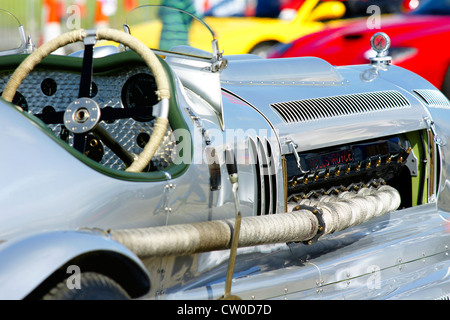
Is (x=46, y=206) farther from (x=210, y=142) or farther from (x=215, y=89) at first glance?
(x=215, y=89)

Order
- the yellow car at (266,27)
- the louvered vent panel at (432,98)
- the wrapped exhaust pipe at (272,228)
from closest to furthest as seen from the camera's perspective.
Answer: the wrapped exhaust pipe at (272,228)
the louvered vent panel at (432,98)
the yellow car at (266,27)

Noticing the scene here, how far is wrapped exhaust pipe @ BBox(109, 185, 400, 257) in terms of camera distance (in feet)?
9.49

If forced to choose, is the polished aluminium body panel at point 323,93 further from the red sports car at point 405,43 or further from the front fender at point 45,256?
the red sports car at point 405,43

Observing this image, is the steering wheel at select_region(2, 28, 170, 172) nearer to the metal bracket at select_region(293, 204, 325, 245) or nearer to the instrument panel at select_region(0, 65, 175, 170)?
the instrument panel at select_region(0, 65, 175, 170)

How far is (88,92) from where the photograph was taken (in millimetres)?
3289

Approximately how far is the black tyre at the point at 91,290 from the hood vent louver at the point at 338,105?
1468 millimetres

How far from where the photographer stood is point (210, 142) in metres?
3.42

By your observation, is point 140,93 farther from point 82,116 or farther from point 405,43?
point 405,43

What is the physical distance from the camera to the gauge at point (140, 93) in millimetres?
3514

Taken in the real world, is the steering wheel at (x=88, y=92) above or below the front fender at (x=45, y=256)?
above

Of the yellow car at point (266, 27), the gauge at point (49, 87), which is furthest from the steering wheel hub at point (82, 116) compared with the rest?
the yellow car at point (266, 27)
